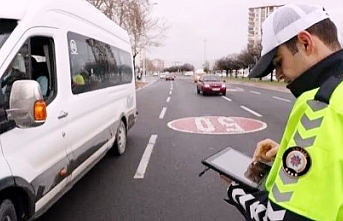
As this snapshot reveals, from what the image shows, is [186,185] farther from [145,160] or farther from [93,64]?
[93,64]

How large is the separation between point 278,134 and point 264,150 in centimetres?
827

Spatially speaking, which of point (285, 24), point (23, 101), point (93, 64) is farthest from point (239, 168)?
point (93, 64)

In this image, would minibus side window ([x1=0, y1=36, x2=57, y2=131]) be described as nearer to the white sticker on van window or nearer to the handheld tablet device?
the white sticker on van window

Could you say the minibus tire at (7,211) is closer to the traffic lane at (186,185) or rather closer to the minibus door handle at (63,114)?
the minibus door handle at (63,114)

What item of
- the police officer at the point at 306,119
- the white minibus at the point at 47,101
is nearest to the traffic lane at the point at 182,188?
the white minibus at the point at 47,101

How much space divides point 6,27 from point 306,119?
8.68 feet

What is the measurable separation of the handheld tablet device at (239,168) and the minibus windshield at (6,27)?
1.91 m

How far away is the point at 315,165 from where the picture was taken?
3.23ft

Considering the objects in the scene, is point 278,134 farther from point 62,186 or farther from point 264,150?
point 264,150

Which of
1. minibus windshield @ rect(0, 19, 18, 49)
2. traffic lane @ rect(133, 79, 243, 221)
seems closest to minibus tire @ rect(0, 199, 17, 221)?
minibus windshield @ rect(0, 19, 18, 49)

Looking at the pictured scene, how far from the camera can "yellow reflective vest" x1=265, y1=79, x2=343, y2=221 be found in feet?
3.15

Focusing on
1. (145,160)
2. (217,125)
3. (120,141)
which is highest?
(120,141)

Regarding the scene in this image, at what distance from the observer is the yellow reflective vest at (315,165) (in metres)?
0.96

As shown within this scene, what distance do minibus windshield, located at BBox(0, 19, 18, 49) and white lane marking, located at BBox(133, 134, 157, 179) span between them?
340 centimetres
